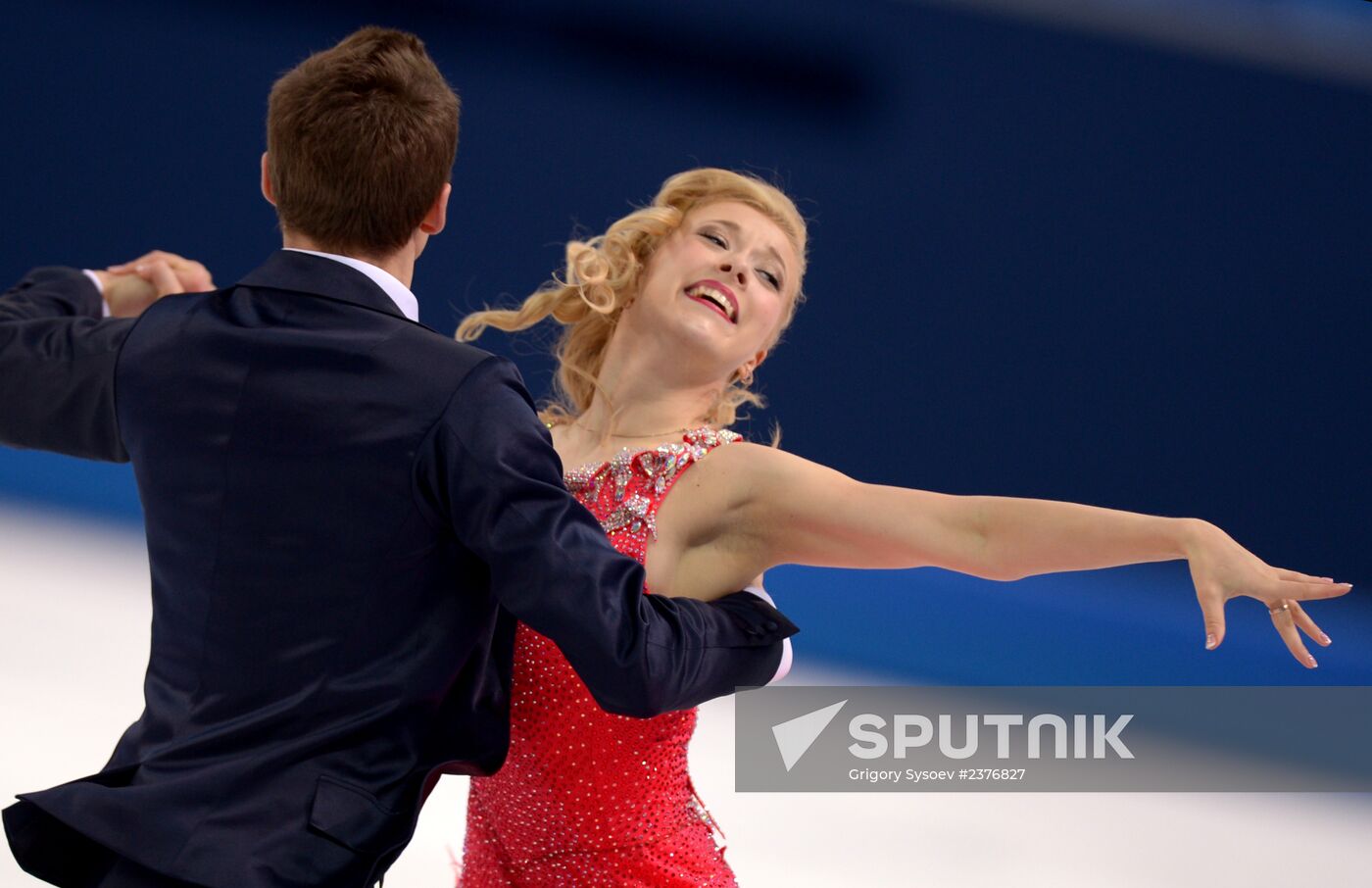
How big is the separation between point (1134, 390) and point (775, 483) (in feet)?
11.8

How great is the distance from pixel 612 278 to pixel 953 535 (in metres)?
0.74

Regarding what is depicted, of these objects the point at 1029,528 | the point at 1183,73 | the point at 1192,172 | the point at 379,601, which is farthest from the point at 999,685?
the point at 379,601

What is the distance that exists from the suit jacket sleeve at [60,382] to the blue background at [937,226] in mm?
3514

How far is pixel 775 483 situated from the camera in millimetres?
1988

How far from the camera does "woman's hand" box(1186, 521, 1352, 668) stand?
1.52 meters

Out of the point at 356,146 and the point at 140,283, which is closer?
the point at 356,146

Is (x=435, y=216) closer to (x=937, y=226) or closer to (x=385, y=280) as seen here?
(x=385, y=280)

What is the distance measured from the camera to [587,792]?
197 cm

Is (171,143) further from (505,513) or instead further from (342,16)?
(505,513)

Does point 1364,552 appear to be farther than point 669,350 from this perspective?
Yes

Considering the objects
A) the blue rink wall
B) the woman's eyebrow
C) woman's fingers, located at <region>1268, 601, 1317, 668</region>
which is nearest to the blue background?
the blue rink wall
